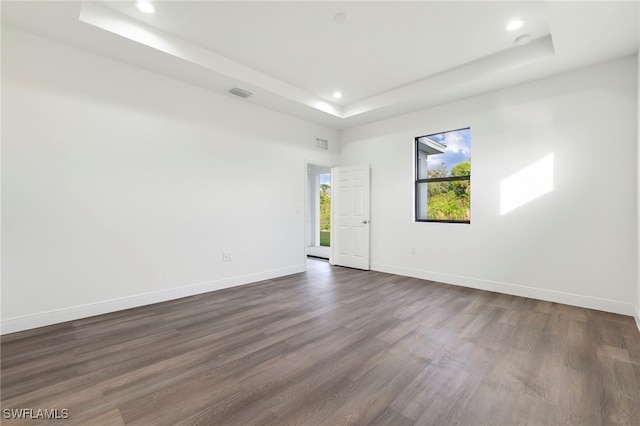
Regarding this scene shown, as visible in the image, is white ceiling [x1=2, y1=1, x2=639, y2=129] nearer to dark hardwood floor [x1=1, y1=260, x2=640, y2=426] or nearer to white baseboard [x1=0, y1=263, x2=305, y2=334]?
white baseboard [x1=0, y1=263, x2=305, y2=334]

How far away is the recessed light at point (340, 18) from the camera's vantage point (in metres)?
2.78

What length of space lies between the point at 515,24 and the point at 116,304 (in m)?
5.37

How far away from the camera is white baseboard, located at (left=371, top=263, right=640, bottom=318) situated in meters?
3.21

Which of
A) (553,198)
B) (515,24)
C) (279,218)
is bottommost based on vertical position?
(279,218)

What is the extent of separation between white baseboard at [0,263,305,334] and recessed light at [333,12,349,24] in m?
3.67

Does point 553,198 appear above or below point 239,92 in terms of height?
below

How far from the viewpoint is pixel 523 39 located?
3.16m

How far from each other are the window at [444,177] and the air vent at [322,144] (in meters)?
1.84

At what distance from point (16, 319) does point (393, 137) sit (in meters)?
5.58

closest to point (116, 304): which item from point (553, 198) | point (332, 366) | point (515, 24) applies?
point (332, 366)

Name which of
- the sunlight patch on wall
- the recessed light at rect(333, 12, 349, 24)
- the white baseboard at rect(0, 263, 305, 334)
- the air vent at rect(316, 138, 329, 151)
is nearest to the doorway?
the air vent at rect(316, 138, 329, 151)

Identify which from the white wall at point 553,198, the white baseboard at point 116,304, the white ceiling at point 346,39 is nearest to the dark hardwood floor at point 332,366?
the white baseboard at point 116,304

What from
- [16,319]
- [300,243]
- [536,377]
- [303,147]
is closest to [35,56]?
[16,319]

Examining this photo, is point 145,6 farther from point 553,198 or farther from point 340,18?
point 553,198
